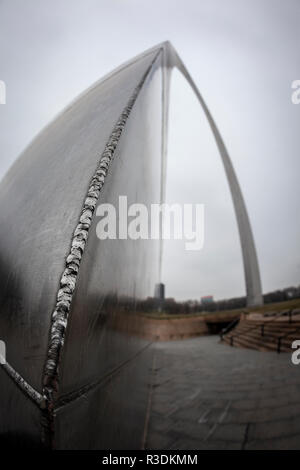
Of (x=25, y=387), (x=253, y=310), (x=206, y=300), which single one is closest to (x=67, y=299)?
(x=25, y=387)

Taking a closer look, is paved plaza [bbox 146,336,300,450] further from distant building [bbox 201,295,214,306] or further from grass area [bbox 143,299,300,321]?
distant building [bbox 201,295,214,306]

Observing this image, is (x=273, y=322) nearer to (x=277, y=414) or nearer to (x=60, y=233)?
(x=277, y=414)

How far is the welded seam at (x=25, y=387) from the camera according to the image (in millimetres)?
391

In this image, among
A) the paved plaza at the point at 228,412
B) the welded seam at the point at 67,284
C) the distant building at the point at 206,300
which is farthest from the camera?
the distant building at the point at 206,300

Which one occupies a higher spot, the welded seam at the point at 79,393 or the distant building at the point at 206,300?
the welded seam at the point at 79,393

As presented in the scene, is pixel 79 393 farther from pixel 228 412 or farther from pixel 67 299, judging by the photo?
pixel 228 412

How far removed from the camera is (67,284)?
1.48ft

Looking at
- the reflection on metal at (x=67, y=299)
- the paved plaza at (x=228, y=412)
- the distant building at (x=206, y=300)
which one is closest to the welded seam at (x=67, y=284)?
the reflection on metal at (x=67, y=299)

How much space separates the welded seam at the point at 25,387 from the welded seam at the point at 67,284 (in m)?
0.02

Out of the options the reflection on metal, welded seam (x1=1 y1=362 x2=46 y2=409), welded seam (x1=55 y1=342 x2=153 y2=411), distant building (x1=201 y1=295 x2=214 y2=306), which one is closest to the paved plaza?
the reflection on metal

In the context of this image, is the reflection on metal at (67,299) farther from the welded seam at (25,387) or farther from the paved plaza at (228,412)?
the paved plaza at (228,412)

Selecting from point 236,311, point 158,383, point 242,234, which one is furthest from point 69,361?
point 236,311

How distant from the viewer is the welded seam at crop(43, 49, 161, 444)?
1.27 ft

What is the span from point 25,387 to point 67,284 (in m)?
0.22
